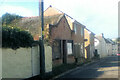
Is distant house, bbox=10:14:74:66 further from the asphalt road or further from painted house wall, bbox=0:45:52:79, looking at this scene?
painted house wall, bbox=0:45:52:79

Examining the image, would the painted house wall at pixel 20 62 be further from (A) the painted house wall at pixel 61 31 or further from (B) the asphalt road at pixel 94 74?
(A) the painted house wall at pixel 61 31

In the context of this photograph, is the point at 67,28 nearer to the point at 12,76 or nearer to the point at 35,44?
the point at 35,44

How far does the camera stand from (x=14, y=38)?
25.3 ft

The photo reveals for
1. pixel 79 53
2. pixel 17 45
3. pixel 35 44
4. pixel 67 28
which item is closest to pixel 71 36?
pixel 67 28

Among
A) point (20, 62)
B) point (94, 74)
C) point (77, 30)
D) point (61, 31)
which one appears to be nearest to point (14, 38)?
point (20, 62)

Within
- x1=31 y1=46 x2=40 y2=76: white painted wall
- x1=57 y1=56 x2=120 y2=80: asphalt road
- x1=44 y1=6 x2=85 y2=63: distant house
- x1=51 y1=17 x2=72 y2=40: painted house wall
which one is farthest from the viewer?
x1=44 y1=6 x2=85 y2=63: distant house

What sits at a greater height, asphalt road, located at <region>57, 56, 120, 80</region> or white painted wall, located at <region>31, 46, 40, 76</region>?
white painted wall, located at <region>31, 46, 40, 76</region>

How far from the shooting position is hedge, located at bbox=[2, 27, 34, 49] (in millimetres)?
7308

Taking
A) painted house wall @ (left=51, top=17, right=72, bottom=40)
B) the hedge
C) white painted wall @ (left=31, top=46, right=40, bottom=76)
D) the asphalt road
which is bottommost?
the asphalt road

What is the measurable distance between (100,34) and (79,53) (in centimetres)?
2712

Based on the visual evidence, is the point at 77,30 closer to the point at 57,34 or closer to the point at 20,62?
the point at 57,34

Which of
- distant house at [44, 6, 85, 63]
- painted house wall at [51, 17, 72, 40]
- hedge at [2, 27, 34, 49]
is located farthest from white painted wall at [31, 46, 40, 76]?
distant house at [44, 6, 85, 63]

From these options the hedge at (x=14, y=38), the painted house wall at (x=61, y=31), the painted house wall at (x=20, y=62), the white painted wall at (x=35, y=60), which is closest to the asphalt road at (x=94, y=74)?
the white painted wall at (x=35, y=60)

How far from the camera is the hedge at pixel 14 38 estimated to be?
288 inches
